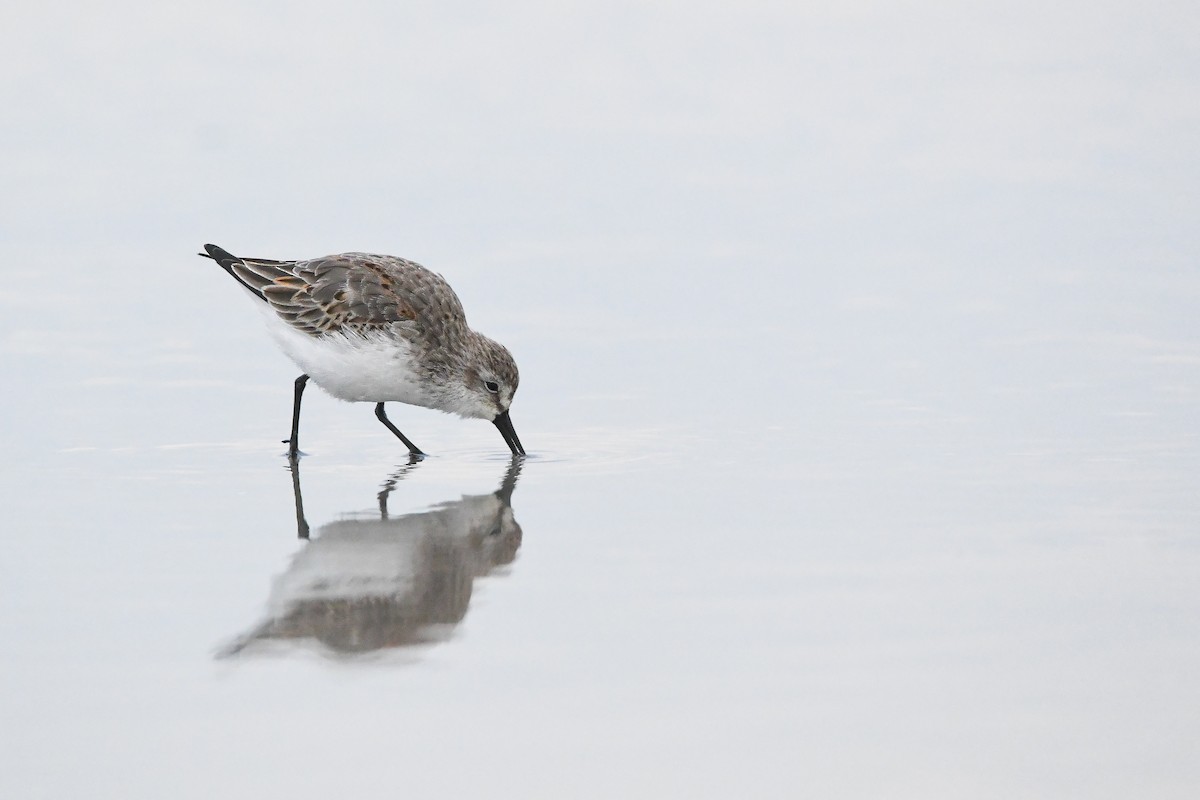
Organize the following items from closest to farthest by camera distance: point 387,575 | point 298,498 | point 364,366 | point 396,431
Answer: point 387,575 < point 298,498 < point 364,366 < point 396,431

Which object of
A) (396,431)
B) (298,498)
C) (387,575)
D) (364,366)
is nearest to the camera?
(387,575)

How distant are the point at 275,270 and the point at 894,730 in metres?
5.91

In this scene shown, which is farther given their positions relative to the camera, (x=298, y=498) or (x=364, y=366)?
(x=364, y=366)

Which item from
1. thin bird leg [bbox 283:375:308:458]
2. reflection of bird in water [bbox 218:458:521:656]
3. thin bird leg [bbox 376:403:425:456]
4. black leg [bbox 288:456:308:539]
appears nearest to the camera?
reflection of bird in water [bbox 218:458:521:656]

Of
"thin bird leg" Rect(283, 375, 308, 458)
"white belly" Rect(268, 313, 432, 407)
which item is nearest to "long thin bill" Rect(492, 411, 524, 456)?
"white belly" Rect(268, 313, 432, 407)

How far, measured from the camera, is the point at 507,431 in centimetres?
912

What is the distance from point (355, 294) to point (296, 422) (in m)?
0.81

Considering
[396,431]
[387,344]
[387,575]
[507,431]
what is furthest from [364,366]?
[387,575]

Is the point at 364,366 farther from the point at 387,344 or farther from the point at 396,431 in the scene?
the point at 396,431

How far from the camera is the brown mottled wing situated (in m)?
9.16

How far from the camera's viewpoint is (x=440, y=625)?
565 centimetres

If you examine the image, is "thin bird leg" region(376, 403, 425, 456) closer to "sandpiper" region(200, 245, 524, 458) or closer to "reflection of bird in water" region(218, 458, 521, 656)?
"sandpiper" region(200, 245, 524, 458)

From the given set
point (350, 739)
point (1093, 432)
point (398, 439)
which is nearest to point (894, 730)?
point (350, 739)

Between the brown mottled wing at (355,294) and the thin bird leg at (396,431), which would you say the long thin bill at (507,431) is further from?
the brown mottled wing at (355,294)
